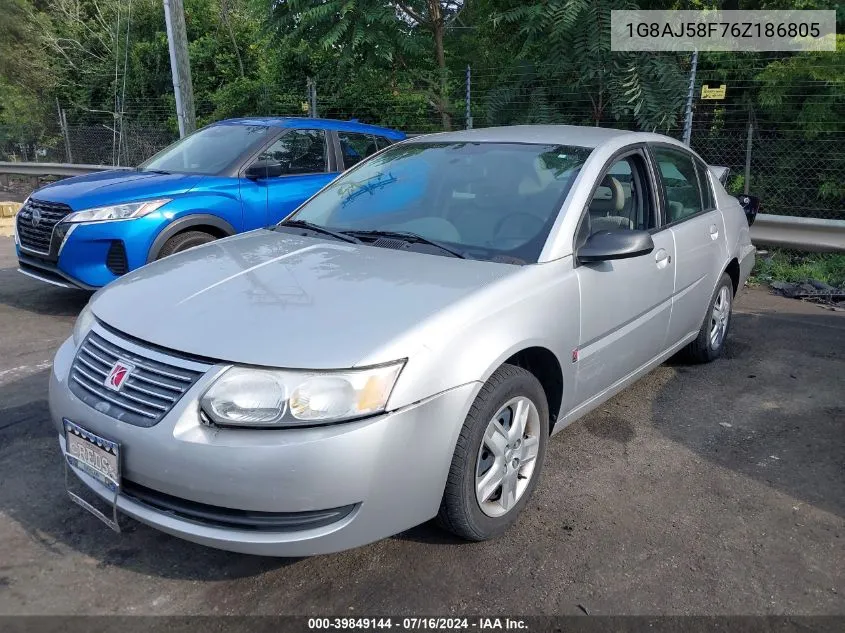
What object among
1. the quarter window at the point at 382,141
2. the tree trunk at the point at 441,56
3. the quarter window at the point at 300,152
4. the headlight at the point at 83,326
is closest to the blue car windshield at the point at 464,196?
the headlight at the point at 83,326

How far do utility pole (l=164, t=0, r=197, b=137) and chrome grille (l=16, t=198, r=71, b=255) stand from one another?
190 inches

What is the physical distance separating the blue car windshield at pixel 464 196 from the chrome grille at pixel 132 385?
1.41 metres

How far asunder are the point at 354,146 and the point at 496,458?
17.2 feet

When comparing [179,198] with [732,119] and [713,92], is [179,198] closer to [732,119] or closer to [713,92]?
[713,92]

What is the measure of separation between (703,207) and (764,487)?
2013mm

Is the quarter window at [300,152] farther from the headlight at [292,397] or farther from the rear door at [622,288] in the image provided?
the headlight at [292,397]

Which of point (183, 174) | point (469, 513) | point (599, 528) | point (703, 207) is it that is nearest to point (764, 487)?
point (599, 528)

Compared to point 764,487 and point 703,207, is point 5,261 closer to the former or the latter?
point 703,207

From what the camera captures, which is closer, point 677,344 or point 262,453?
point 262,453

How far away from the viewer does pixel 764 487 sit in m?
3.45

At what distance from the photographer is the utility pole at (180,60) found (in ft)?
34.8

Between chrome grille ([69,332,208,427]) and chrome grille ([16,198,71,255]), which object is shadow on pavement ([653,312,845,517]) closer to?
chrome grille ([69,332,208,427])

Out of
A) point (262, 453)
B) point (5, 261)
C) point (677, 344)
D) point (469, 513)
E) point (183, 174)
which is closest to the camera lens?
point (262, 453)

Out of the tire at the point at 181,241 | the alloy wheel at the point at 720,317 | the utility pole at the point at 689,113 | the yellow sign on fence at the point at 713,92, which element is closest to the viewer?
the alloy wheel at the point at 720,317
